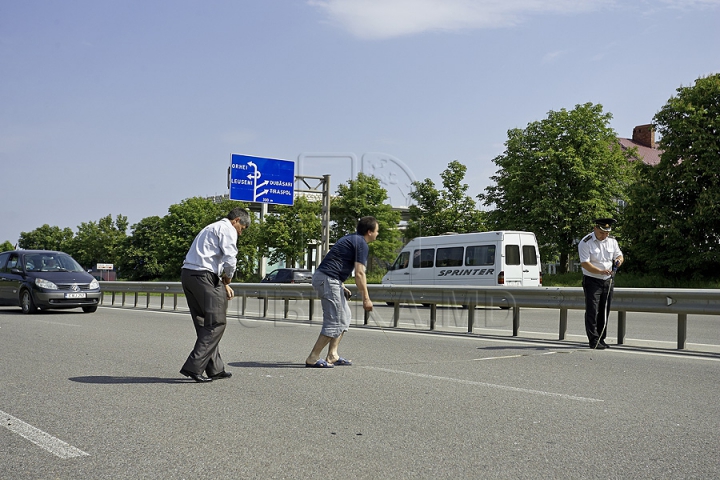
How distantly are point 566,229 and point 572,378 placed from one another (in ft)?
126

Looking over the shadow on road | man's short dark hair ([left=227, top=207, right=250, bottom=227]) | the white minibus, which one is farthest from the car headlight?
the white minibus

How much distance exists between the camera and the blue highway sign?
95.4ft

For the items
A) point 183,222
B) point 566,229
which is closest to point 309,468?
point 566,229

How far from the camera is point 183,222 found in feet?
263

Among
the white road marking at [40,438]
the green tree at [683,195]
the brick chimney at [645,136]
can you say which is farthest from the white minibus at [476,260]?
the brick chimney at [645,136]

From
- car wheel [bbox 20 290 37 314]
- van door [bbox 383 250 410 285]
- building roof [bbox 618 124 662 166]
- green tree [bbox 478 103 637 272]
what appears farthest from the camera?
building roof [bbox 618 124 662 166]

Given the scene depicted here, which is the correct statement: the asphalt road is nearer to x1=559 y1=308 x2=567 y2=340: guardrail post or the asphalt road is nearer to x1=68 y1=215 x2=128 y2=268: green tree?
x1=559 y1=308 x2=567 y2=340: guardrail post

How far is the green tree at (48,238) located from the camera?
12675 cm

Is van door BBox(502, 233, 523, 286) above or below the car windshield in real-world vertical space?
above

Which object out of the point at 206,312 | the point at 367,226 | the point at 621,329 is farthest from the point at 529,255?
the point at 206,312

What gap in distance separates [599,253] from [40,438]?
7399 mm

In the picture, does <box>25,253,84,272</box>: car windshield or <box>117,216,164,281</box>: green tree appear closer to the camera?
<box>25,253,84,272</box>: car windshield

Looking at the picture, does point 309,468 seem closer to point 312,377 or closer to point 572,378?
point 312,377

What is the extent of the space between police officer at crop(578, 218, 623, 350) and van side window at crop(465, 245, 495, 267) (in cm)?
1305
